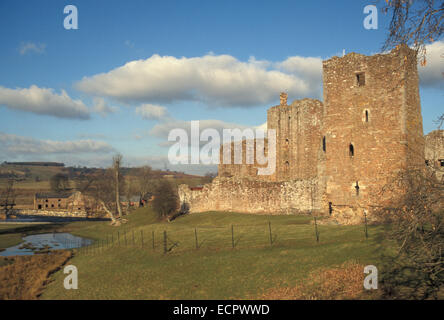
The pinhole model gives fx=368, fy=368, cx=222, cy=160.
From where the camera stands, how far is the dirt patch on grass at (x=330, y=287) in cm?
1107

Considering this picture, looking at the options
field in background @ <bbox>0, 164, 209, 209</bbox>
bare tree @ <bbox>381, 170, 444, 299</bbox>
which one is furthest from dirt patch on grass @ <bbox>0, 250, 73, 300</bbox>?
field in background @ <bbox>0, 164, 209, 209</bbox>

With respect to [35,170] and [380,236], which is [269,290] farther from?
[35,170]

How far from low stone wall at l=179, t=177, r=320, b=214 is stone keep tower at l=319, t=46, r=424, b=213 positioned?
7.12 meters

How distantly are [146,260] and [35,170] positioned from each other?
590ft

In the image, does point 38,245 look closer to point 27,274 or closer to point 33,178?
point 27,274

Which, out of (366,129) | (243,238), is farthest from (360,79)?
(243,238)

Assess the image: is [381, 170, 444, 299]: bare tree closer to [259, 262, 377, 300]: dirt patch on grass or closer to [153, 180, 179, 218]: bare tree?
[259, 262, 377, 300]: dirt patch on grass

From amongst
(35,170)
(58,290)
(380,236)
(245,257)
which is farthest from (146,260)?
(35,170)

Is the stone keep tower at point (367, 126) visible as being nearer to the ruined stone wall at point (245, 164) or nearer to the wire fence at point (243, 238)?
the wire fence at point (243, 238)

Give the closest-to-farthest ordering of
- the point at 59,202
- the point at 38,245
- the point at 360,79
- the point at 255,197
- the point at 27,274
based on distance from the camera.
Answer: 1. the point at 27,274
2. the point at 360,79
3. the point at 38,245
4. the point at 255,197
5. the point at 59,202

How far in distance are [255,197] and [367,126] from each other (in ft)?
49.0

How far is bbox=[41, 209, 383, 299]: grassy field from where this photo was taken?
13391mm

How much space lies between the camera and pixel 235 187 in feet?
119

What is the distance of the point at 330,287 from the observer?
11.5 meters
